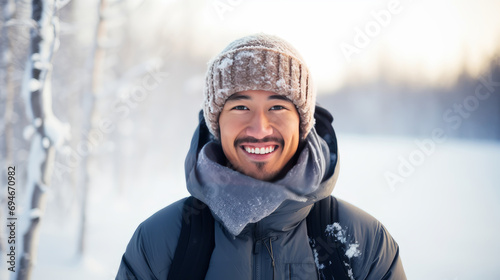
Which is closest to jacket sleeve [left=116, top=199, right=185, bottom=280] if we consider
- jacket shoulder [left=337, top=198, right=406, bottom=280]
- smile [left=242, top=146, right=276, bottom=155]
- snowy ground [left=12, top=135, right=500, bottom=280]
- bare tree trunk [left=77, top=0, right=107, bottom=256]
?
smile [left=242, top=146, right=276, bottom=155]

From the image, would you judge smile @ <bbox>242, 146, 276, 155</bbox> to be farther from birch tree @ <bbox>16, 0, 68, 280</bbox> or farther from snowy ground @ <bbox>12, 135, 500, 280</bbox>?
snowy ground @ <bbox>12, 135, 500, 280</bbox>

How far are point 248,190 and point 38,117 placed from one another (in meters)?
3.15

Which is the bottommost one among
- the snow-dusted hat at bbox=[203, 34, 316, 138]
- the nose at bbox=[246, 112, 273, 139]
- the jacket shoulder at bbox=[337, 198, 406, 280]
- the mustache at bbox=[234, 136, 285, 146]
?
the jacket shoulder at bbox=[337, 198, 406, 280]

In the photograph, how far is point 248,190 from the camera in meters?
1.36

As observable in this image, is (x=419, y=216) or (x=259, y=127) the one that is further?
(x=419, y=216)

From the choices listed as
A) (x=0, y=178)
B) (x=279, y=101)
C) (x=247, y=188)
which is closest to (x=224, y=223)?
(x=247, y=188)

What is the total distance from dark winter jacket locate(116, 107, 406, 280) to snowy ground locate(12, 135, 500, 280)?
474cm

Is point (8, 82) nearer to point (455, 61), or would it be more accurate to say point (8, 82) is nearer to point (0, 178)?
point (0, 178)

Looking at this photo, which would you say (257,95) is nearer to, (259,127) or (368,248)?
(259,127)

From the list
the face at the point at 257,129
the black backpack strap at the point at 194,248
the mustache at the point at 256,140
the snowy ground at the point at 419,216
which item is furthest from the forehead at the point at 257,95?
the snowy ground at the point at 419,216

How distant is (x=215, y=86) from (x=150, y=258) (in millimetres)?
959

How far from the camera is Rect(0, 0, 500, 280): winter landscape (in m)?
3.98

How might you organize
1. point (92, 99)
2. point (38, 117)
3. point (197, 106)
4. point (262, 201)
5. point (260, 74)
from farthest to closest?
1. point (197, 106)
2. point (92, 99)
3. point (38, 117)
4. point (260, 74)
5. point (262, 201)

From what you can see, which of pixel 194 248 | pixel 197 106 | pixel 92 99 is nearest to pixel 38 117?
pixel 194 248
